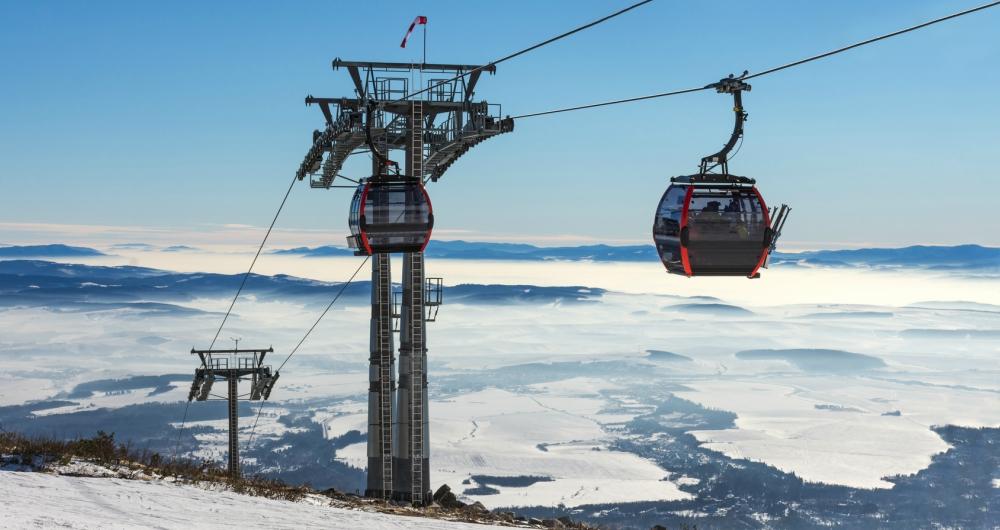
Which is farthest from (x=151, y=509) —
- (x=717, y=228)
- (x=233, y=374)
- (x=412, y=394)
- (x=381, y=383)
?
(x=233, y=374)

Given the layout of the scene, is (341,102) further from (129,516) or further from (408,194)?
(129,516)

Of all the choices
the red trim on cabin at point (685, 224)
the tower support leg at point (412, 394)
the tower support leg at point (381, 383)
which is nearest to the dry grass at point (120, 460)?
the red trim on cabin at point (685, 224)

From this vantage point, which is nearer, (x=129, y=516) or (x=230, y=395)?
(x=129, y=516)

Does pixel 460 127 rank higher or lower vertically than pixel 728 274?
higher

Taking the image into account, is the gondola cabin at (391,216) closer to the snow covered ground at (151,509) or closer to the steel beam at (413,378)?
the snow covered ground at (151,509)

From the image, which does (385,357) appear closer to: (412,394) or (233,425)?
(412,394)

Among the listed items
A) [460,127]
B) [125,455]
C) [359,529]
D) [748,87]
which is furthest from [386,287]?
[748,87]
